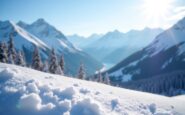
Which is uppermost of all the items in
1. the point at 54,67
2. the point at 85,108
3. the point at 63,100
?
the point at 54,67

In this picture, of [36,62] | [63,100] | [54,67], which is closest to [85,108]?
[63,100]

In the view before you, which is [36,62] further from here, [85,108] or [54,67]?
[85,108]

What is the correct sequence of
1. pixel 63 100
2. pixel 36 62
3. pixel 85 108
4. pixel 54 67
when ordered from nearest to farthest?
pixel 85 108, pixel 63 100, pixel 54 67, pixel 36 62

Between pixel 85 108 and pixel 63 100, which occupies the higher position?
pixel 63 100

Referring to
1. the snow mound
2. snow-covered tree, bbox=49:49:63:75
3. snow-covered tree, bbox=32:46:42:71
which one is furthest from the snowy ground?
snow-covered tree, bbox=32:46:42:71

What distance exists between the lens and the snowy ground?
11156 millimetres

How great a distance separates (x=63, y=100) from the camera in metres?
11.8

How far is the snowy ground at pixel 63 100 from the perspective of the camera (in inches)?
439

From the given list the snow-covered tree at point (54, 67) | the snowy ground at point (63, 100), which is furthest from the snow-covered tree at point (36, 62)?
the snowy ground at point (63, 100)

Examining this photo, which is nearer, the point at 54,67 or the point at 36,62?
the point at 54,67

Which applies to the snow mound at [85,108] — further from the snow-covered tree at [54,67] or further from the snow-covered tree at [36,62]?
the snow-covered tree at [36,62]

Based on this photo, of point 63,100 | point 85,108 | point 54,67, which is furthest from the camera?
point 54,67

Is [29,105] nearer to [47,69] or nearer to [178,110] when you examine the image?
[178,110]

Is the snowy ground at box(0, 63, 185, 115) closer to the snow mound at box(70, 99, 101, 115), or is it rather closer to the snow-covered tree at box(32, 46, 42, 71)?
the snow mound at box(70, 99, 101, 115)
